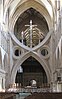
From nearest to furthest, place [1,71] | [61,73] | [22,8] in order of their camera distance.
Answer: [61,73] < [1,71] < [22,8]

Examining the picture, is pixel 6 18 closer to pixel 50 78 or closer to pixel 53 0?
pixel 53 0

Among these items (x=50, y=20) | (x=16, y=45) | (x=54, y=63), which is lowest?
(x=54, y=63)

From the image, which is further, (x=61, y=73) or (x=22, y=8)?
(x=22, y=8)

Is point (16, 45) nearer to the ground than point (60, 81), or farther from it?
farther from it

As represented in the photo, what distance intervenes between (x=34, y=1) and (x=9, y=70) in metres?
10.7

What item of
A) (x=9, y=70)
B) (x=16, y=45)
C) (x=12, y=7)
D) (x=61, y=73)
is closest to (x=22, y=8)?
(x=12, y=7)

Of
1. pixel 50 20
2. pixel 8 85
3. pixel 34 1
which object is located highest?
pixel 34 1

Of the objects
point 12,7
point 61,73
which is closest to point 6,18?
point 12,7

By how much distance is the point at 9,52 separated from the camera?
44.5m

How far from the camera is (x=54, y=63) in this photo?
43812 millimetres

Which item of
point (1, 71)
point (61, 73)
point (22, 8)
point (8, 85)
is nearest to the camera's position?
point (61, 73)

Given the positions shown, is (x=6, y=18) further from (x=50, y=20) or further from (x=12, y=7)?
(x=50, y=20)

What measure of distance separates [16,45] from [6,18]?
4.29 meters

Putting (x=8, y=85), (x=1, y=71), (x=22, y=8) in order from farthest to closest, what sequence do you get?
1. (x=22, y=8)
2. (x=8, y=85)
3. (x=1, y=71)
